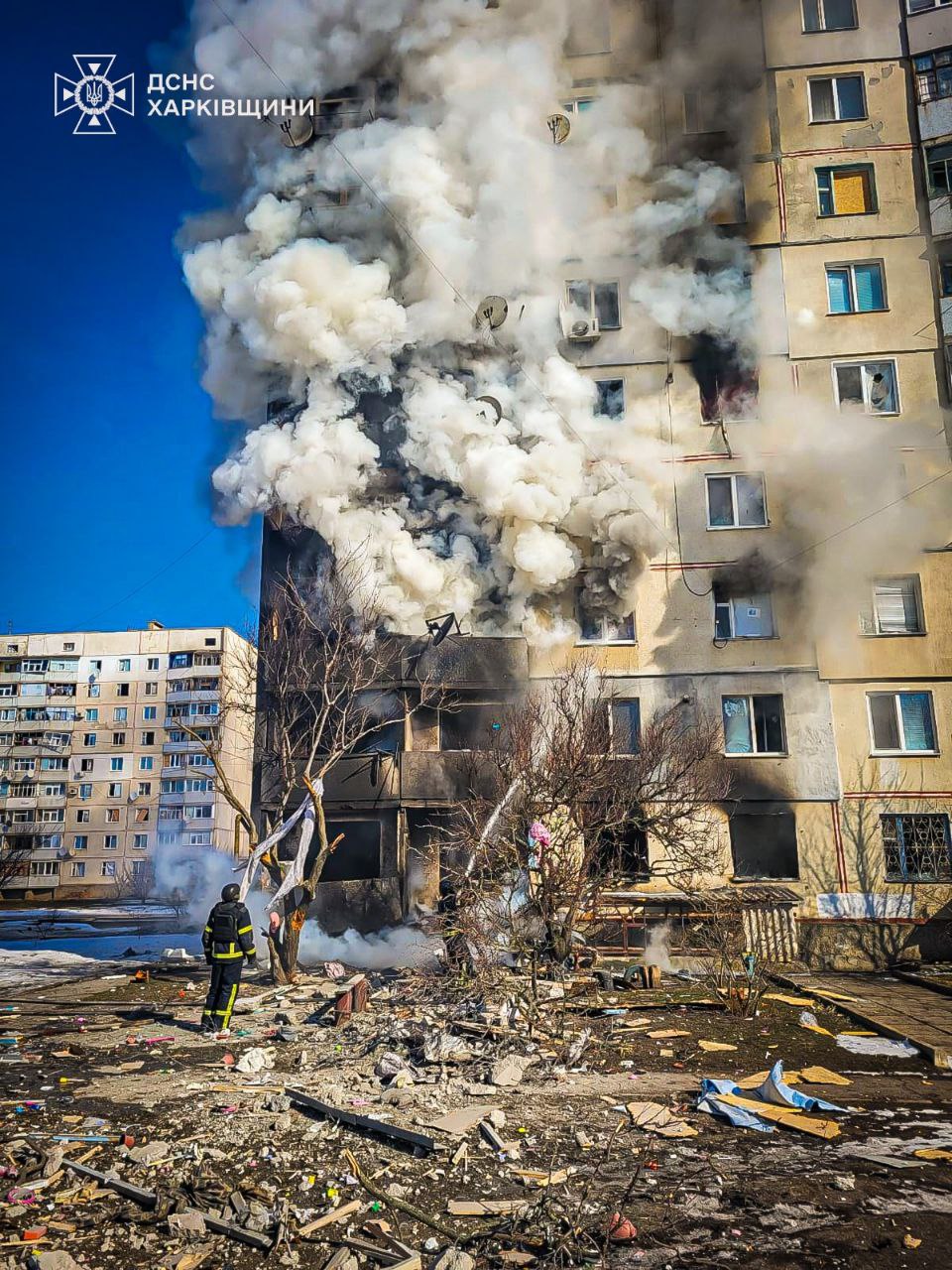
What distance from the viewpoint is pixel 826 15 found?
78.0ft

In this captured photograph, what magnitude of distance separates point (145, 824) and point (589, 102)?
49591 millimetres

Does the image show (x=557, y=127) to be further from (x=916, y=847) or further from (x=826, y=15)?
(x=916, y=847)

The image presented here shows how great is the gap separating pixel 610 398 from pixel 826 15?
1240 centimetres

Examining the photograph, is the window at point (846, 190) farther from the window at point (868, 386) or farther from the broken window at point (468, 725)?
the broken window at point (468, 725)

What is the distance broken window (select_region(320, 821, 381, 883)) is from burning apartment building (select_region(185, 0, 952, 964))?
0.09 meters

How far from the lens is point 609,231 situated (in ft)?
77.3

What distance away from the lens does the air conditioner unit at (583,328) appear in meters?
23.2

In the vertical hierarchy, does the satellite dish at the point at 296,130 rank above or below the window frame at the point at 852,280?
above

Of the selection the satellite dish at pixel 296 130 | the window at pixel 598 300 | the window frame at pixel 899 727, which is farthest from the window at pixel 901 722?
the satellite dish at pixel 296 130

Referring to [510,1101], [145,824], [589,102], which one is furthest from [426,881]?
[145,824]

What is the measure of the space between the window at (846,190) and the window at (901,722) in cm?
1327

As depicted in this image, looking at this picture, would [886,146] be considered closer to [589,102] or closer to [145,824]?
[589,102]

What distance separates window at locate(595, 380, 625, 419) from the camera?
2348cm

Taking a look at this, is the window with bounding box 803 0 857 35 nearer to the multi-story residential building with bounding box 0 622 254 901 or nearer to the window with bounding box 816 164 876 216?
the window with bounding box 816 164 876 216
